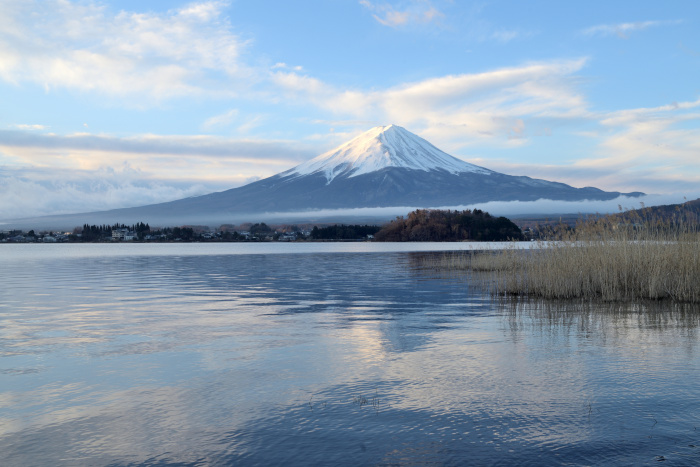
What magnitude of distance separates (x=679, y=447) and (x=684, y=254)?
16.5 metres

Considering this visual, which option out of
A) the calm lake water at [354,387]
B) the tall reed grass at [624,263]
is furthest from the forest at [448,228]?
the calm lake water at [354,387]

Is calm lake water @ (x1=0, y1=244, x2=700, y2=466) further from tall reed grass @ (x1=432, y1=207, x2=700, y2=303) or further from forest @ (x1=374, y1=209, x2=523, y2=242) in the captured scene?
forest @ (x1=374, y1=209, x2=523, y2=242)

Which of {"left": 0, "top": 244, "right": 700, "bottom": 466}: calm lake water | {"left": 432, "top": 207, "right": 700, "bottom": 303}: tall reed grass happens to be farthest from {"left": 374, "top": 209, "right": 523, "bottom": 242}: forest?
{"left": 0, "top": 244, "right": 700, "bottom": 466}: calm lake water

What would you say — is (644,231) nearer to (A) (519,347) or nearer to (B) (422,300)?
(B) (422,300)

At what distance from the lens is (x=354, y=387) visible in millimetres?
11000

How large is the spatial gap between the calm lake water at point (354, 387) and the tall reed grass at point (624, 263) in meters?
2.06

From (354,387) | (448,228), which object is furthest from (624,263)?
(448,228)

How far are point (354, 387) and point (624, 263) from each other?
53.5 feet

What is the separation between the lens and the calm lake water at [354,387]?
25.9 ft

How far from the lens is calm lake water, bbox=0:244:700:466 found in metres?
7.90

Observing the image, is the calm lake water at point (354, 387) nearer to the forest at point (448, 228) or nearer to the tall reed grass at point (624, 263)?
the tall reed grass at point (624, 263)

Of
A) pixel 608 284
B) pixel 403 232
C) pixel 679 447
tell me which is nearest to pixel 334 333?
pixel 679 447

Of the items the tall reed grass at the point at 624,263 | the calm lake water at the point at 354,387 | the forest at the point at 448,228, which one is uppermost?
the forest at the point at 448,228

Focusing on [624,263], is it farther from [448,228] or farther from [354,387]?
[448,228]
